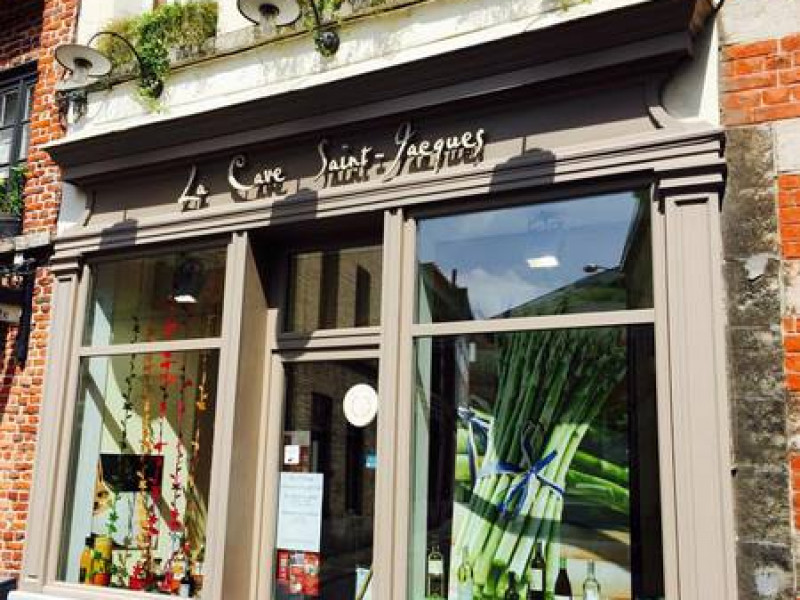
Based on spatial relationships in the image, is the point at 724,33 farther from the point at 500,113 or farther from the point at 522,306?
the point at 522,306

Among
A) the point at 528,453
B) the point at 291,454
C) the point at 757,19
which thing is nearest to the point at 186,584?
the point at 291,454

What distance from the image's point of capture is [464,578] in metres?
4.32

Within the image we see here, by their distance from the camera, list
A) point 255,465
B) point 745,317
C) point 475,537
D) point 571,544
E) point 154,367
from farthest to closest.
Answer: point 154,367 < point 255,465 < point 475,537 < point 571,544 < point 745,317

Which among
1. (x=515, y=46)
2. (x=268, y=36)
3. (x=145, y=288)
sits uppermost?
(x=268, y=36)

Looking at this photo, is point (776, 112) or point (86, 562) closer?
point (776, 112)

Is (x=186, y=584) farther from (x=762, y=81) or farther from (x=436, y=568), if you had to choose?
(x=762, y=81)

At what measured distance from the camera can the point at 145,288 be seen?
19.6 feet

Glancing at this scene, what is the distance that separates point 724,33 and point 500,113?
1.30 metres

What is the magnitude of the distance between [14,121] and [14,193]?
0.86 metres

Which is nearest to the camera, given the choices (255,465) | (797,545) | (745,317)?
(797,545)

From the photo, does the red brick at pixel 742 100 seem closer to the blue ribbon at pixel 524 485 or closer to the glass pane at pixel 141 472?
the blue ribbon at pixel 524 485

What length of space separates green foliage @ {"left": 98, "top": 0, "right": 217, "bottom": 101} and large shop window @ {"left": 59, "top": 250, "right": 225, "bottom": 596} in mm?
1453

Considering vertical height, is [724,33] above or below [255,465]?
above

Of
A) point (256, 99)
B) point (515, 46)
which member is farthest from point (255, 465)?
point (515, 46)
